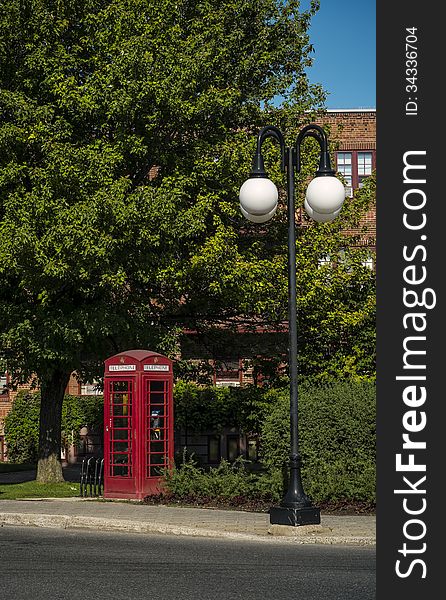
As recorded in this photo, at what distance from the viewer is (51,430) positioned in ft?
89.8

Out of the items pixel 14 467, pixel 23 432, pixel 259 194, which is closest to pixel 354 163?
pixel 23 432

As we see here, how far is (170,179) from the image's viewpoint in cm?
2430

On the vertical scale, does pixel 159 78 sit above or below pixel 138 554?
above

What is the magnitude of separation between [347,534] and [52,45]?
48.0 feet

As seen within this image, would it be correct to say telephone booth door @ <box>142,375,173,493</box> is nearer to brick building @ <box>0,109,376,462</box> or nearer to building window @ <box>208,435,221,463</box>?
building window @ <box>208,435,221,463</box>

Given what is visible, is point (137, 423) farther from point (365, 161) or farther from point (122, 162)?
point (365, 161)

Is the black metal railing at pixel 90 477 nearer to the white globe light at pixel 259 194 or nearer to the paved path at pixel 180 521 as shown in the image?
the paved path at pixel 180 521

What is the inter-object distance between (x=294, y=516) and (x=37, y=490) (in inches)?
427

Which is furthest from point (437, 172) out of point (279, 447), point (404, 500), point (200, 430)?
point (200, 430)

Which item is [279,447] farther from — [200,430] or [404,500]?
[200,430]

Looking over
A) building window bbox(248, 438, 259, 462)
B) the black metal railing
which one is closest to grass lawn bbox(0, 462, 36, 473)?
building window bbox(248, 438, 259, 462)

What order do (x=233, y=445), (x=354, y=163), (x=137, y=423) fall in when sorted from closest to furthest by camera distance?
(x=137, y=423)
(x=233, y=445)
(x=354, y=163)

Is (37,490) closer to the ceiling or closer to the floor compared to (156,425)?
closer to the floor

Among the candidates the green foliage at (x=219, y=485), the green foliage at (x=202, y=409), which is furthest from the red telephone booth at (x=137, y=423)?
the green foliage at (x=202, y=409)
